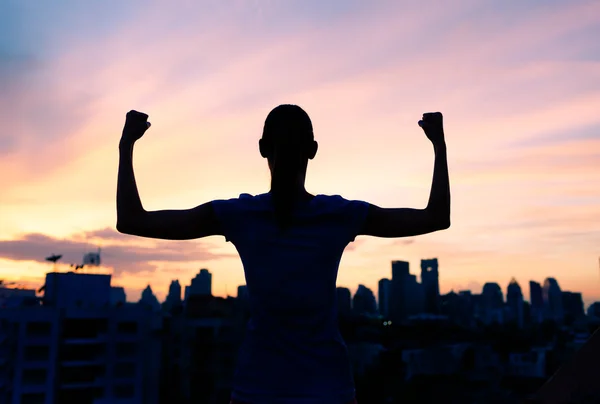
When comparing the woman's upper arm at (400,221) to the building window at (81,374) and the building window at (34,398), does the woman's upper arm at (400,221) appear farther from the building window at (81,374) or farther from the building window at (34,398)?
the building window at (34,398)

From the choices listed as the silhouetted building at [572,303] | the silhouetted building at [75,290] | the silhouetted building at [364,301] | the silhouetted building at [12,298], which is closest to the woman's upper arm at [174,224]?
the silhouetted building at [75,290]

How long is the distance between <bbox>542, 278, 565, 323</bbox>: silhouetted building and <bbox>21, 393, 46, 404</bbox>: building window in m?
110

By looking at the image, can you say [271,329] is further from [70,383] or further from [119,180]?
[70,383]

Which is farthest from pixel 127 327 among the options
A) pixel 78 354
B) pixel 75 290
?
pixel 75 290

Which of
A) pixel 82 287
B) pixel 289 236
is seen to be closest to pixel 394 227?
pixel 289 236

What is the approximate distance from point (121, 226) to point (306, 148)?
1.64ft

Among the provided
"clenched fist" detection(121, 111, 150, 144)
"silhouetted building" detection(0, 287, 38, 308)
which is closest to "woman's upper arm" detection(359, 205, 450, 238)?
"clenched fist" detection(121, 111, 150, 144)

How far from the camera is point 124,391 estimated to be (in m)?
37.3

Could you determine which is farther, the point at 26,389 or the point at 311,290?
the point at 26,389

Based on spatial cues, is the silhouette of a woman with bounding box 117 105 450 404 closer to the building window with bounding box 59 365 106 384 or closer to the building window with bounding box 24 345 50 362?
the building window with bounding box 24 345 50 362

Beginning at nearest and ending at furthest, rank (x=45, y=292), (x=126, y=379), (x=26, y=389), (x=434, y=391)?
(x=26, y=389), (x=126, y=379), (x=45, y=292), (x=434, y=391)

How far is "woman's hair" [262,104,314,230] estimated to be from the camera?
52.0 inches

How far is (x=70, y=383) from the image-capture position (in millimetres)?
35219

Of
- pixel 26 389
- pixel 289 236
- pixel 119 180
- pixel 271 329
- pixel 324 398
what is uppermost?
pixel 119 180
